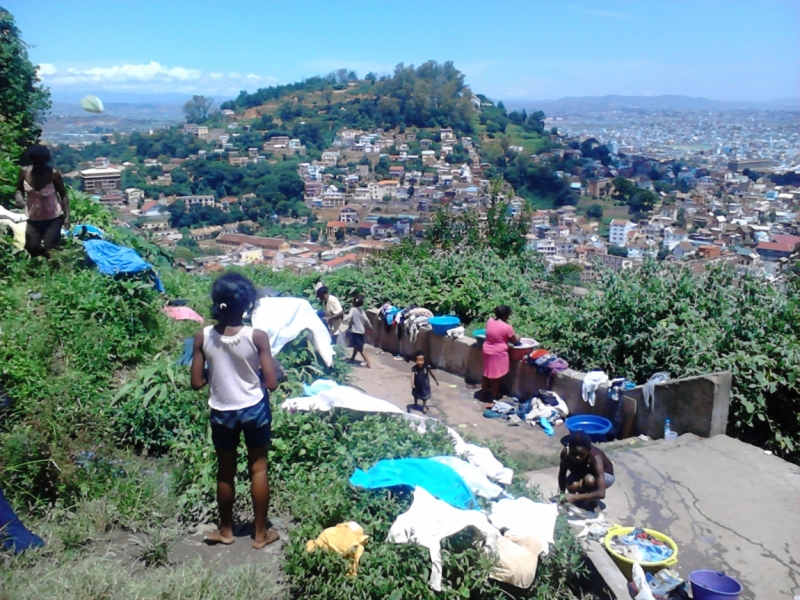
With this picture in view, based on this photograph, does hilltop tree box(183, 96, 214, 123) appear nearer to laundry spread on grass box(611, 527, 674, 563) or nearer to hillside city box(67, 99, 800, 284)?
hillside city box(67, 99, 800, 284)

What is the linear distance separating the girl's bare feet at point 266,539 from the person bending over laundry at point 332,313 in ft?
17.5

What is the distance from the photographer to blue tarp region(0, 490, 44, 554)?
128 inches

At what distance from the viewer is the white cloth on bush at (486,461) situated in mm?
4336

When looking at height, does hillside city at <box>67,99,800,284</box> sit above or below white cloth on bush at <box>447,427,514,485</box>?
below

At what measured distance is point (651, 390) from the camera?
6.36m

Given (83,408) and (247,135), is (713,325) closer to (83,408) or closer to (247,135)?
(83,408)

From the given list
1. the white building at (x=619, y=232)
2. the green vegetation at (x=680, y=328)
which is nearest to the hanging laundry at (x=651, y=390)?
the green vegetation at (x=680, y=328)

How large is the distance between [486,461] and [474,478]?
1.16ft

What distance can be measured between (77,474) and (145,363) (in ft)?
6.35

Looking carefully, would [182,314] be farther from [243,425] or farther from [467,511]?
[467,511]

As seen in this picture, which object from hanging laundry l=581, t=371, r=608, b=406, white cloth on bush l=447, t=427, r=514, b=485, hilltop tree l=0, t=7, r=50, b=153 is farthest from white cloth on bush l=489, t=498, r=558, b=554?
→ hilltop tree l=0, t=7, r=50, b=153

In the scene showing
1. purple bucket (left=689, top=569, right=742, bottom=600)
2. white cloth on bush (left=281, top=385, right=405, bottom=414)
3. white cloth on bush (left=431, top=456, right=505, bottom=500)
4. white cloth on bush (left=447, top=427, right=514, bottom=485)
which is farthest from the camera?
white cloth on bush (left=281, top=385, right=405, bottom=414)

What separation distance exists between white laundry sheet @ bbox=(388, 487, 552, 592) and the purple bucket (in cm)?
91

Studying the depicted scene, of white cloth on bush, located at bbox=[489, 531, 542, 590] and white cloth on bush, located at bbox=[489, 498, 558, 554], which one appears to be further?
white cloth on bush, located at bbox=[489, 498, 558, 554]
